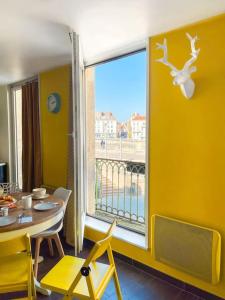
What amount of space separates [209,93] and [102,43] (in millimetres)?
1217

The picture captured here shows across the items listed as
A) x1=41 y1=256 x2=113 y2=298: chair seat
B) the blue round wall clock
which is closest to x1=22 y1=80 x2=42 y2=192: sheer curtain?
the blue round wall clock

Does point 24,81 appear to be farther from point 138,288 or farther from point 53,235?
point 138,288

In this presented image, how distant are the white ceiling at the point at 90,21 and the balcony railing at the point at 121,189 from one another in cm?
151

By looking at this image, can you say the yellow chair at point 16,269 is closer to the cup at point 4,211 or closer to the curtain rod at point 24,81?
the cup at point 4,211

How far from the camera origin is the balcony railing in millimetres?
3186

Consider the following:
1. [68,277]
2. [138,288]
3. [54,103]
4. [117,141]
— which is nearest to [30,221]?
[68,277]

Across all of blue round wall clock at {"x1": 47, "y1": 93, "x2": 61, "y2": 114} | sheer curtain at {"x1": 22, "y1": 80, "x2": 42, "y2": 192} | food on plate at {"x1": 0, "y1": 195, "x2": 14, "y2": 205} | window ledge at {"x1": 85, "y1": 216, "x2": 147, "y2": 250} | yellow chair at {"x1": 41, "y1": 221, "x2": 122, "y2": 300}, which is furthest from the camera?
sheer curtain at {"x1": 22, "y1": 80, "x2": 42, "y2": 192}

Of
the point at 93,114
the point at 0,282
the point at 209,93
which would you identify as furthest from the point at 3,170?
the point at 209,93

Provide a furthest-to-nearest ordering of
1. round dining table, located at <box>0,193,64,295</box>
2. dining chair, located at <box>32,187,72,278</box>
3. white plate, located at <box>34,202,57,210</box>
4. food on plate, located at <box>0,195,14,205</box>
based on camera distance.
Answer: dining chair, located at <box>32,187,72,278</box> < food on plate, located at <box>0,195,14,205</box> < white plate, located at <box>34,202,57,210</box> < round dining table, located at <box>0,193,64,295</box>

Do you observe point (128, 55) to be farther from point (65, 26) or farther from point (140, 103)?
point (65, 26)

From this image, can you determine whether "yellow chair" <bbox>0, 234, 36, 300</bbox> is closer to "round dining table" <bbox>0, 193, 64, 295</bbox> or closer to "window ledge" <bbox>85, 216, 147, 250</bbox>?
"round dining table" <bbox>0, 193, 64, 295</bbox>

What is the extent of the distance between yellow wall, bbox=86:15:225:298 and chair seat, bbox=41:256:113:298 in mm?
862

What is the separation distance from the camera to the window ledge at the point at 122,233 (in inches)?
95.7

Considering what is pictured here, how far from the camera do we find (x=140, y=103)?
2559 mm
